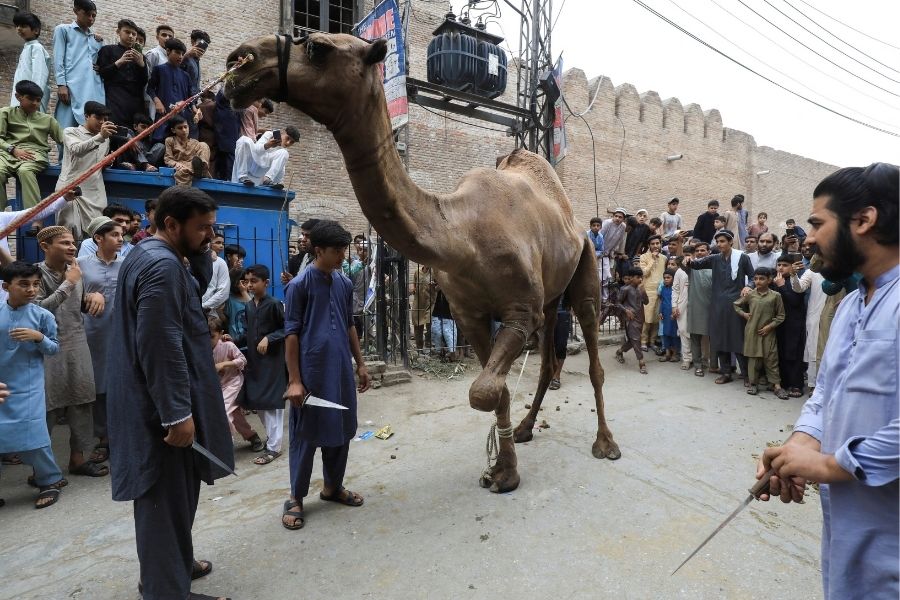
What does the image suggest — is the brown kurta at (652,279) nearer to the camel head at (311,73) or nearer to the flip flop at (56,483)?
the camel head at (311,73)

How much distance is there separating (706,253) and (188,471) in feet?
25.1

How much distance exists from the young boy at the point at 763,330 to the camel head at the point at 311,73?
631 centimetres

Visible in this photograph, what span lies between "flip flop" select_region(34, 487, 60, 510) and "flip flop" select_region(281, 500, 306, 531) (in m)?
1.71

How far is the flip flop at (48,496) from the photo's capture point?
338 cm

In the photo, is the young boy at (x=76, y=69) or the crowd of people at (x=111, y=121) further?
the young boy at (x=76, y=69)

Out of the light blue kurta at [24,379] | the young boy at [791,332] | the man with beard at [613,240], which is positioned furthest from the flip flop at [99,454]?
the man with beard at [613,240]

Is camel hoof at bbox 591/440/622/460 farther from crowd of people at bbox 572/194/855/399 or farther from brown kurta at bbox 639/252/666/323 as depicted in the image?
brown kurta at bbox 639/252/666/323

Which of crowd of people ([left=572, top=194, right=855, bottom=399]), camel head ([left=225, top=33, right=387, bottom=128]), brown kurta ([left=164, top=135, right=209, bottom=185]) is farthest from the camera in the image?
crowd of people ([left=572, top=194, right=855, bottom=399])

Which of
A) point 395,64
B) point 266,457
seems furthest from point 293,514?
point 395,64

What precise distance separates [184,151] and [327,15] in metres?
8.22

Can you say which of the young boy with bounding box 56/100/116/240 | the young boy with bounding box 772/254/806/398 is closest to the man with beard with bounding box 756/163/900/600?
the young boy with bounding box 772/254/806/398

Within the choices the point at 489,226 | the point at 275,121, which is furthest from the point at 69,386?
the point at 275,121

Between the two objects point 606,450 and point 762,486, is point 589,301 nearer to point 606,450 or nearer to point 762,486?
point 606,450

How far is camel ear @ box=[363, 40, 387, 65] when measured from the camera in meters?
1.84
